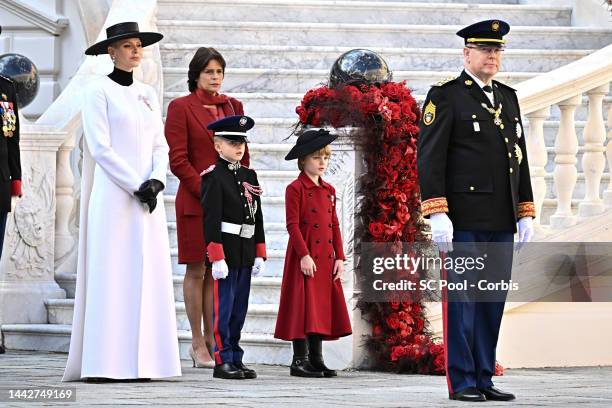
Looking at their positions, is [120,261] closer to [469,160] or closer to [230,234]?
[230,234]

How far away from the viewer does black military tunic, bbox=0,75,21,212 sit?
9.63m

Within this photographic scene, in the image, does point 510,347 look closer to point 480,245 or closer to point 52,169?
point 480,245

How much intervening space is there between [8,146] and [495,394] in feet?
12.2

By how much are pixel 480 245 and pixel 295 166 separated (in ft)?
14.0

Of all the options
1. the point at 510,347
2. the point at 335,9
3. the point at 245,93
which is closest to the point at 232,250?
the point at 510,347

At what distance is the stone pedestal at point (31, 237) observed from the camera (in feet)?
36.6

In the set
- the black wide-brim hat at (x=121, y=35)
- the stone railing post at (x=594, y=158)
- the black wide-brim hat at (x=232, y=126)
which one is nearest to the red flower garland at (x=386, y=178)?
the black wide-brim hat at (x=232, y=126)

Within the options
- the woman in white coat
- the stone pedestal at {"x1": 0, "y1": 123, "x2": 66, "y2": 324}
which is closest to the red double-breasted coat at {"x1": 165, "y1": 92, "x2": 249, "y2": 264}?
the woman in white coat

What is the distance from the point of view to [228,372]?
8586 millimetres

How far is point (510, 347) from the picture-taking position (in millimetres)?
9727

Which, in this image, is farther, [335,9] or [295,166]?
[335,9]

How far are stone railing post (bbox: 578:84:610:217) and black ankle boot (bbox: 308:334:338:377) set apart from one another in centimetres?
209

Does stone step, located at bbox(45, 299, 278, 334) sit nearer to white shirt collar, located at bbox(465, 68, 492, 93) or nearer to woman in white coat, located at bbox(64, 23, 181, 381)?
woman in white coat, located at bbox(64, 23, 181, 381)

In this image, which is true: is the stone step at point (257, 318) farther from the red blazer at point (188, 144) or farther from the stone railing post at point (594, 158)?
the stone railing post at point (594, 158)
